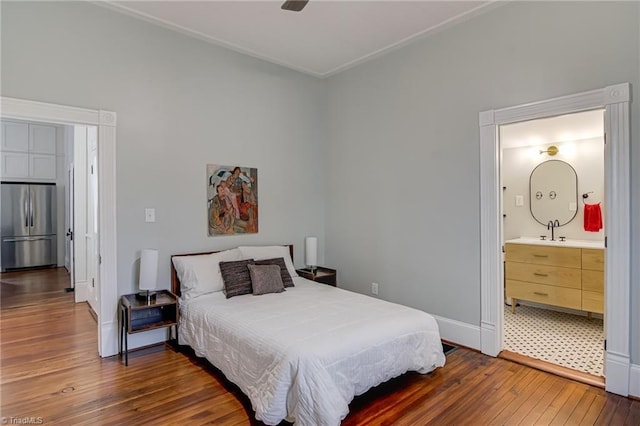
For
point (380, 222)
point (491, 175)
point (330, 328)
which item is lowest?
point (330, 328)

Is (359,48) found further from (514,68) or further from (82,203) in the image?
(82,203)

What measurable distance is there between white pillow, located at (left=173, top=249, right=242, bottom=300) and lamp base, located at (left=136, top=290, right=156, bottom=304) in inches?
10.0

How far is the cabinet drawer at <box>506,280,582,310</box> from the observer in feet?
12.6

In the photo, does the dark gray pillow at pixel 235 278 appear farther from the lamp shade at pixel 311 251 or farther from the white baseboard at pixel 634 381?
the white baseboard at pixel 634 381

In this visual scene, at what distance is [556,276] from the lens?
3990mm

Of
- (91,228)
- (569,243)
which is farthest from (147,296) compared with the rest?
(569,243)

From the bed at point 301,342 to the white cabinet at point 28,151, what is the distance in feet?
20.5

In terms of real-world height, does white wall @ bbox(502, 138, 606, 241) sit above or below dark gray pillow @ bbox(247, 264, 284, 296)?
above

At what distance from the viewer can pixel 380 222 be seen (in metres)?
4.13

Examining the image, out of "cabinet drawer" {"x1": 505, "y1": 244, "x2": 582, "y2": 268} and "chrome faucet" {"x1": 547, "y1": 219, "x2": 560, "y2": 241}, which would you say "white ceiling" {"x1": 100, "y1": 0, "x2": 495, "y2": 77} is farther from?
"chrome faucet" {"x1": 547, "y1": 219, "x2": 560, "y2": 241}

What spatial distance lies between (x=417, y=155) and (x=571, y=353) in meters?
2.30

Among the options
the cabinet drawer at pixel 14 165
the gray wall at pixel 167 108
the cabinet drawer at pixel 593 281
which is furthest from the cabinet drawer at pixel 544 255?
the cabinet drawer at pixel 14 165

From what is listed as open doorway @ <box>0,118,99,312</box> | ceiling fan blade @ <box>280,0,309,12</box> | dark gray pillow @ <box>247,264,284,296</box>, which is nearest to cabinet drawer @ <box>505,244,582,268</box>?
dark gray pillow @ <box>247,264,284,296</box>

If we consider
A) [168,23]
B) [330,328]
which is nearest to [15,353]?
[330,328]
